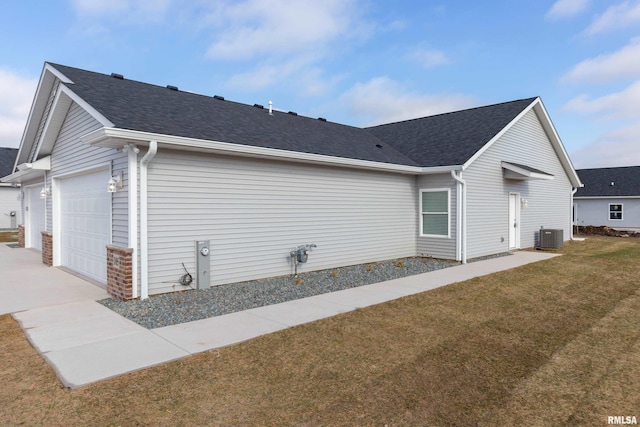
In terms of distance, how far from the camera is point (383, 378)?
3898 millimetres

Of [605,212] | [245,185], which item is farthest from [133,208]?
[605,212]

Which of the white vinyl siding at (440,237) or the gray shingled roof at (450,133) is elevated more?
the gray shingled roof at (450,133)

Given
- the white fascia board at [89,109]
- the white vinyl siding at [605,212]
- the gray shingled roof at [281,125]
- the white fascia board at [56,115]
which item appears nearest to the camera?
the white fascia board at [89,109]

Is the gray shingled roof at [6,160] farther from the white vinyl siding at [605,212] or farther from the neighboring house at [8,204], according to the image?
the white vinyl siding at [605,212]

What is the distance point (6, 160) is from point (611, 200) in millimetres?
42476

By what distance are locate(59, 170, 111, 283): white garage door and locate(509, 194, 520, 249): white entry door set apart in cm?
1328

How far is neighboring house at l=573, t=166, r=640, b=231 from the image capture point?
26266mm

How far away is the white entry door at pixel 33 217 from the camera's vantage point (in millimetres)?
13739

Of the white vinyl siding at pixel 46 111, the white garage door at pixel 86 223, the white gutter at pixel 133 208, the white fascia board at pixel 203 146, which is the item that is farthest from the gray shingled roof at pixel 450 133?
the white vinyl siding at pixel 46 111

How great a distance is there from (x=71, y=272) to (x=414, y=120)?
14259 millimetres

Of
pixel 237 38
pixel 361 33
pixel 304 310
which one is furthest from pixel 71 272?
pixel 361 33

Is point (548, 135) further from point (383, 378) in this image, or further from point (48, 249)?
point (48, 249)

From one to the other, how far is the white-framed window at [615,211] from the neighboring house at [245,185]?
52.6ft

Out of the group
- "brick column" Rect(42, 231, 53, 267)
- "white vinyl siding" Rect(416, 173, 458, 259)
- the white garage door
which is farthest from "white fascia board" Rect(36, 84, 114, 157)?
"white vinyl siding" Rect(416, 173, 458, 259)
